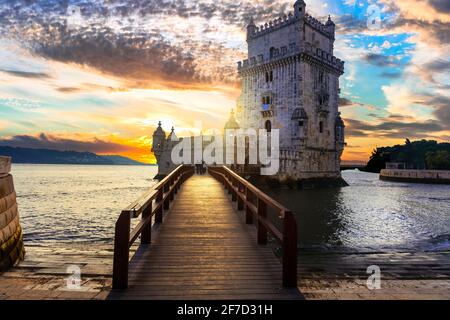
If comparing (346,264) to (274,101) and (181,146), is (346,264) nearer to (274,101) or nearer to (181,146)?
(274,101)

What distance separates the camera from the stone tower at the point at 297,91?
143 feet

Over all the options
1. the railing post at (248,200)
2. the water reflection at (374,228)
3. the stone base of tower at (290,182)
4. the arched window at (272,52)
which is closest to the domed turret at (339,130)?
the stone base of tower at (290,182)

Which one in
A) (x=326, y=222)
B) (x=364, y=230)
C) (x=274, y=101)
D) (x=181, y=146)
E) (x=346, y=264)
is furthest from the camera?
(x=181, y=146)

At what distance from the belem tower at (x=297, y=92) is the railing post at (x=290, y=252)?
38.0m

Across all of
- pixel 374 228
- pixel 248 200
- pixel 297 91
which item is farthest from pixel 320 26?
pixel 248 200

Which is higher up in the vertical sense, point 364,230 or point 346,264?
point 346,264

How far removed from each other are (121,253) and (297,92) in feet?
135

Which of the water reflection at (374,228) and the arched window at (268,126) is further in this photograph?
the arched window at (268,126)

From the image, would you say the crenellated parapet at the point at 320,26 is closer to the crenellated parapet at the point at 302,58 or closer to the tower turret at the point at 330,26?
the tower turret at the point at 330,26

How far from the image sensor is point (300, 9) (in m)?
44.1

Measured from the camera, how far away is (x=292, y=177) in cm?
4369
